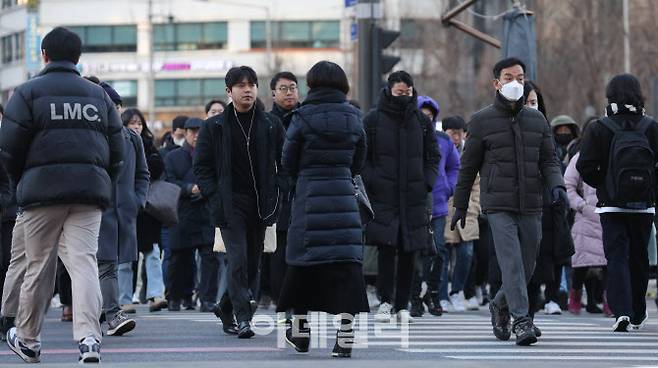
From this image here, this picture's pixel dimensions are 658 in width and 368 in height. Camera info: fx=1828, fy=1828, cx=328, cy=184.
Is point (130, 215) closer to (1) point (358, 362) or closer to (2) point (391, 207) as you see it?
(2) point (391, 207)

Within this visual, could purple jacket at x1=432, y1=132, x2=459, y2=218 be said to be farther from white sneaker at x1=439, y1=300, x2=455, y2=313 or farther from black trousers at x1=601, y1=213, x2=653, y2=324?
black trousers at x1=601, y1=213, x2=653, y2=324

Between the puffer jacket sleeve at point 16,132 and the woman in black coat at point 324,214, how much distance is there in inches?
71.2

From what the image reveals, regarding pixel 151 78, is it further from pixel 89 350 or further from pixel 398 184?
pixel 89 350

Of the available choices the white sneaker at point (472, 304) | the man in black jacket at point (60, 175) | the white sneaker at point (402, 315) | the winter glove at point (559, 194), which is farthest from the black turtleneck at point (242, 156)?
the white sneaker at point (472, 304)

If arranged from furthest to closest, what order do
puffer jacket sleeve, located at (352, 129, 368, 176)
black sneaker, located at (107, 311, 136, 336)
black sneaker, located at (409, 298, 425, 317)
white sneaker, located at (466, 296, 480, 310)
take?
white sneaker, located at (466, 296, 480, 310)
black sneaker, located at (409, 298, 425, 317)
black sneaker, located at (107, 311, 136, 336)
puffer jacket sleeve, located at (352, 129, 368, 176)

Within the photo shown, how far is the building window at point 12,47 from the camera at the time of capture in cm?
9600

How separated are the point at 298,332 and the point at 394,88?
13.1 feet

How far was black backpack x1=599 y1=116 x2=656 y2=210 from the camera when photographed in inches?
566

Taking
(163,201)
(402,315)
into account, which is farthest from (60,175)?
(163,201)

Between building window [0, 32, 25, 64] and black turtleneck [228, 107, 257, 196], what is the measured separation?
82850 mm

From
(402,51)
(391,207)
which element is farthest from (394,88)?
(402,51)

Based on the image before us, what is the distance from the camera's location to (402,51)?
57938 millimetres

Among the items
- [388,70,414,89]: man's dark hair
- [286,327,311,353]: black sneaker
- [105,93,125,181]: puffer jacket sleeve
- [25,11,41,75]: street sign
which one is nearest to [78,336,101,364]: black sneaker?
Answer: [105,93,125,181]: puffer jacket sleeve

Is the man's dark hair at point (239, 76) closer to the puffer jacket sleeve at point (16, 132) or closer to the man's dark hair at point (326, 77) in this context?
the man's dark hair at point (326, 77)
